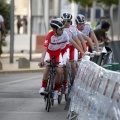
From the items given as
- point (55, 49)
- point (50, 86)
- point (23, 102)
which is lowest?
point (23, 102)

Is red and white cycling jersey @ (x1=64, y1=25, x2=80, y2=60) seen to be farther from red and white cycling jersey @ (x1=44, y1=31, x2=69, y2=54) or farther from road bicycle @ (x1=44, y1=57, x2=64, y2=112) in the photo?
road bicycle @ (x1=44, y1=57, x2=64, y2=112)

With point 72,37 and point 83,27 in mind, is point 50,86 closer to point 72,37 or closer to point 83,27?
point 72,37

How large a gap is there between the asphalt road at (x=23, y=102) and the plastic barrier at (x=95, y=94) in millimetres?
885

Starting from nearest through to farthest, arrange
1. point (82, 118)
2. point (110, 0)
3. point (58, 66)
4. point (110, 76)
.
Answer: point (110, 76) < point (82, 118) < point (58, 66) < point (110, 0)

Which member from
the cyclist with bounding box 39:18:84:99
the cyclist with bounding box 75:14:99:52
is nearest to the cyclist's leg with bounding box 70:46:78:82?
the cyclist with bounding box 39:18:84:99

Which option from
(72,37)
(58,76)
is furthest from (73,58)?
(58,76)

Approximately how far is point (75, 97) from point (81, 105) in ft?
2.52

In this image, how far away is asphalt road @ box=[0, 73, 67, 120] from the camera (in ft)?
44.9

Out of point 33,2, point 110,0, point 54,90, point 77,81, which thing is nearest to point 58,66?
point 54,90

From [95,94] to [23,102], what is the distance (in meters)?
4.92

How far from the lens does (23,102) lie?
15711 millimetres

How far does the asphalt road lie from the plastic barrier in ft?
2.90

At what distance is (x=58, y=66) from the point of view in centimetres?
1461

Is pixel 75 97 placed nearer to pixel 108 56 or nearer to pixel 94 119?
pixel 94 119
